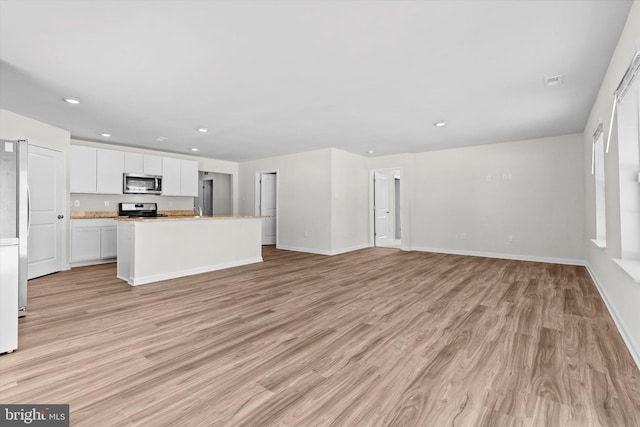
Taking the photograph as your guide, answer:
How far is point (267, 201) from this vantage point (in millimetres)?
8297

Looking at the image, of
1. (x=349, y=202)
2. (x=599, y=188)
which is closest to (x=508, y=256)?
(x=599, y=188)

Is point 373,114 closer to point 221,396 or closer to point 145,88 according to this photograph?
point 145,88

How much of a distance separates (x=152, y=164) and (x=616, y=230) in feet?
25.0

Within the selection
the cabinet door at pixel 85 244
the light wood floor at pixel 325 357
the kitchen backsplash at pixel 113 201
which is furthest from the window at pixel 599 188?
the cabinet door at pixel 85 244

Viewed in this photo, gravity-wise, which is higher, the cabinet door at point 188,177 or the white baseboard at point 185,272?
the cabinet door at point 188,177

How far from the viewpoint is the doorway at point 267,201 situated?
8227mm

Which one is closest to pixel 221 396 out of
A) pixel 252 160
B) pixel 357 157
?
pixel 357 157

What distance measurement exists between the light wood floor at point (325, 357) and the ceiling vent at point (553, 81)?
95.5 inches

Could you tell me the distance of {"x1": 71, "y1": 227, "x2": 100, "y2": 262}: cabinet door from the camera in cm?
535

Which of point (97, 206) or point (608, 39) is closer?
point (608, 39)

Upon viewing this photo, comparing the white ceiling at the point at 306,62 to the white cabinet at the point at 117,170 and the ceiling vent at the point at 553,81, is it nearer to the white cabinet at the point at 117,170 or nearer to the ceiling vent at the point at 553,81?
the ceiling vent at the point at 553,81

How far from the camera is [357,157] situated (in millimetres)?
7582

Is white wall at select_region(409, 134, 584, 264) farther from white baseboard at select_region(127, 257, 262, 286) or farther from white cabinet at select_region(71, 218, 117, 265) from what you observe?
white cabinet at select_region(71, 218, 117, 265)

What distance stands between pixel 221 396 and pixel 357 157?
6.58m
